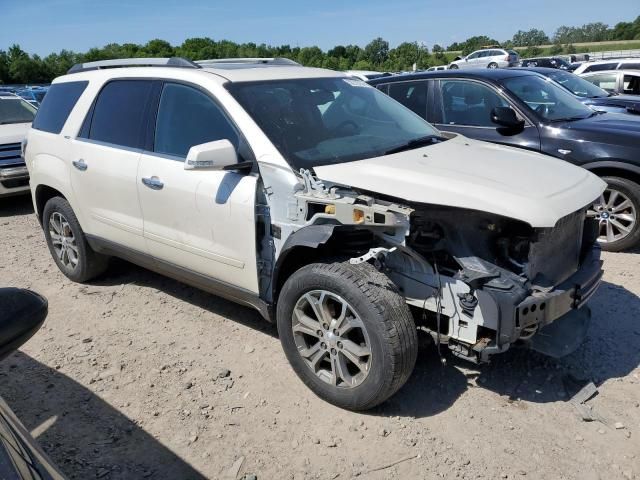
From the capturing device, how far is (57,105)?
5.15m

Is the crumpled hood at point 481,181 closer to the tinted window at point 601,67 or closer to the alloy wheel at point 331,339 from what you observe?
the alloy wheel at point 331,339

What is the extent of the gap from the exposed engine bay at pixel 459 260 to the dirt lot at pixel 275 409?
1.39ft

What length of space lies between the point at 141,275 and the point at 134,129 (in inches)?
69.7

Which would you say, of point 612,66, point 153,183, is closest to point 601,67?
point 612,66

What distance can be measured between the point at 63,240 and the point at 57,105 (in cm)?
124

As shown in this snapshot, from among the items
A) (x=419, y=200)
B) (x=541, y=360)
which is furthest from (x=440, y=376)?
(x=419, y=200)

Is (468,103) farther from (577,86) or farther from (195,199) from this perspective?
(577,86)

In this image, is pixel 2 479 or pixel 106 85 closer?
pixel 2 479

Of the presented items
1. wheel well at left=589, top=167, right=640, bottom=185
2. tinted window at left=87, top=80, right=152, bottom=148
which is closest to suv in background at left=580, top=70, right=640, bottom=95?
wheel well at left=589, top=167, right=640, bottom=185

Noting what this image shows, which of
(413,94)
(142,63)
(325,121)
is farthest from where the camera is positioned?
(413,94)

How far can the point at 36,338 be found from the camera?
439cm

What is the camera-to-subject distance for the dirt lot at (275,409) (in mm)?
2904

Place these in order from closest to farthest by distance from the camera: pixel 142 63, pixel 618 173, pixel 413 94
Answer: pixel 142 63, pixel 618 173, pixel 413 94

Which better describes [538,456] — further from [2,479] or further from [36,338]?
[36,338]
